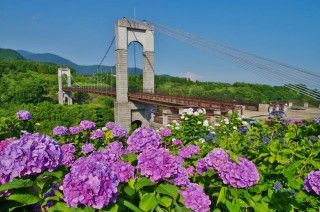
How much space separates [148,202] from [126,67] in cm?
2627

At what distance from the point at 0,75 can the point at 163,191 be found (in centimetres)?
8417

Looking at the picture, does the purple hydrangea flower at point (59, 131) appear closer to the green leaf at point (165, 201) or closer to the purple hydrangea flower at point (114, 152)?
the purple hydrangea flower at point (114, 152)

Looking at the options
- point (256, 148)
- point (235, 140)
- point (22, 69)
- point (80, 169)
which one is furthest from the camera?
point (22, 69)

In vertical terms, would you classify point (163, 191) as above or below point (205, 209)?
above

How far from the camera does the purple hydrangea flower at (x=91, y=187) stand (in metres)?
1.41

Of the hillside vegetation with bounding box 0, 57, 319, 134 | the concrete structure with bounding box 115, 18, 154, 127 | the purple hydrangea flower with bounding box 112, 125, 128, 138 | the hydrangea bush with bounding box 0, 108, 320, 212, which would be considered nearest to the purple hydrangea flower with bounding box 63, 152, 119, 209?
the hydrangea bush with bounding box 0, 108, 320, 212

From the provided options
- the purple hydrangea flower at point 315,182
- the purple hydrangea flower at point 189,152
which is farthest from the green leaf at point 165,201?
the purple hydrangea flower at point 189,152

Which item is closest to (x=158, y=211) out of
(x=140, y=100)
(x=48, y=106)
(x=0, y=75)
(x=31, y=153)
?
(x=31, y=153)

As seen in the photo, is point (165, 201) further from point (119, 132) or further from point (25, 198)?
point (119, 132)

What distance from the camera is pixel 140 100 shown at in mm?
26250

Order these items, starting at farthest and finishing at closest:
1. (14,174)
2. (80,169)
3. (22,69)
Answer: (22,69) < (14,174) < (80,169)

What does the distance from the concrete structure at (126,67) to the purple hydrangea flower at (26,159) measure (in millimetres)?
Result: 23827

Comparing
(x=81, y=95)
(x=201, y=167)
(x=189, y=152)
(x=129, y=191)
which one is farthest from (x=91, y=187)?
(x=81, y=95)

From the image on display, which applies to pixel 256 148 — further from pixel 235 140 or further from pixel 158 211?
pixel 158 211
